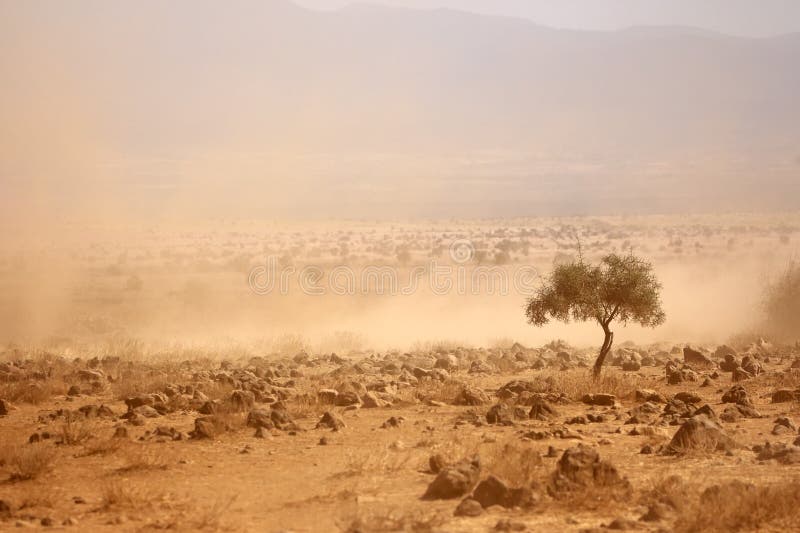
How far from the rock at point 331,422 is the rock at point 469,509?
5.37 m

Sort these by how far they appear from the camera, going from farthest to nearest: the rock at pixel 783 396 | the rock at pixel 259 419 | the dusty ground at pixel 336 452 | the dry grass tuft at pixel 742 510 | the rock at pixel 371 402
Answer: the rock at pixel 783 396, the rock at pixel 371 402, the rock at pixel 259 419, the dusty ground at pixel 336 452, the dry grass tuft at pixel 742 510

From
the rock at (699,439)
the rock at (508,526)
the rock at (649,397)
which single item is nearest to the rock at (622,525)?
the rock at (508,526)

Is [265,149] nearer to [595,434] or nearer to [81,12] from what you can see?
[81,12]

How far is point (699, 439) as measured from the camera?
499 inches

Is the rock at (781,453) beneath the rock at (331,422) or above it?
above

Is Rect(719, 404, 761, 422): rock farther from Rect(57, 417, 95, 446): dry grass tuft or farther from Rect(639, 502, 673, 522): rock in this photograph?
Rect(57, 417, 95, 446): dry grass tuft

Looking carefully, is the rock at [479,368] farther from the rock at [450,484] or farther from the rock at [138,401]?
the rock at [450,484]

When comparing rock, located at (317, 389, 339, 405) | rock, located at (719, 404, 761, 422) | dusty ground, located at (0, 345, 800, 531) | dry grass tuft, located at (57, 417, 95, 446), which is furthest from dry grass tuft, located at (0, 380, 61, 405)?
rock, located at (719, 404, 761, 422)

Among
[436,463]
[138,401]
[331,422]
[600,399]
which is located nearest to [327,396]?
[331,422]

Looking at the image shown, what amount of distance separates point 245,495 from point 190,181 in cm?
12354

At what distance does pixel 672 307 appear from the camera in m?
41.8

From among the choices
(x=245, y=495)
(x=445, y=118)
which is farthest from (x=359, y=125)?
(x=245, y=495)

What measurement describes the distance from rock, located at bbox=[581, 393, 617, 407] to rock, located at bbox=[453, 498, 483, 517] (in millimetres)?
8073

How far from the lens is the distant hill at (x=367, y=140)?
107m
